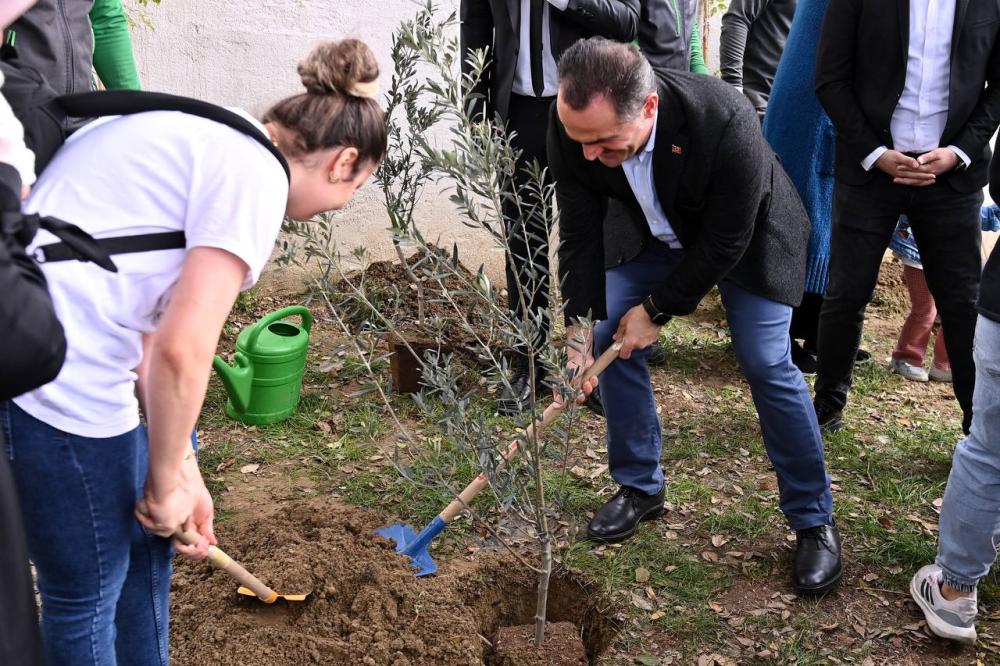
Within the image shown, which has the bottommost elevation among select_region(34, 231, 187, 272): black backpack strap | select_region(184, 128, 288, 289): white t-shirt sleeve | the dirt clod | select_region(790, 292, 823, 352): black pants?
select_region(790, 292, 823, 352): black pants

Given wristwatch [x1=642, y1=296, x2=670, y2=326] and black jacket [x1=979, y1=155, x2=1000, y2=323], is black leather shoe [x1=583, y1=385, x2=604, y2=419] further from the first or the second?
black jacket [x1=979, y1=155, x2=1000, y2=323]

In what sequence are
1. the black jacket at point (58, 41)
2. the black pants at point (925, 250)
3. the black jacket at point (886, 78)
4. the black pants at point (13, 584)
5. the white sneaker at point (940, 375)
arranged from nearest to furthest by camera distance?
1. the black pants at point (13, 584)
2. the black jacket at point (58, 41)
3. the black jacket at point (886, 78)
4. the black pants at point (925, 250)
5. the white sneaker at point (940, 375)

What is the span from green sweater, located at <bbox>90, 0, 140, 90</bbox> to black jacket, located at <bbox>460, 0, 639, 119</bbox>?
133cm

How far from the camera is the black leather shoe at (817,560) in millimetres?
3123

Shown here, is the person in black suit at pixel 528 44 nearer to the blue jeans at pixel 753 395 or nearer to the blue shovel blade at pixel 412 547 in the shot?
the blue jeans at pixel 753 395

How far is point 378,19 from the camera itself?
5.52 m

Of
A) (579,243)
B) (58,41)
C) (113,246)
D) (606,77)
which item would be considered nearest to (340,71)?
(113,246)

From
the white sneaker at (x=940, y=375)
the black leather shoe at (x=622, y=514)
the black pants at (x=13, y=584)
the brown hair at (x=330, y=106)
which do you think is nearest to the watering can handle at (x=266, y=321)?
the black leather shoe at (x=622, y=514)

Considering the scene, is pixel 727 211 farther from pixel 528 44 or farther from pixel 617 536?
pixel 528 44

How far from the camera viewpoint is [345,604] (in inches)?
114

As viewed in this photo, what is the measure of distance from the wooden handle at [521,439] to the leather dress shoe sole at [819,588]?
3.35ft

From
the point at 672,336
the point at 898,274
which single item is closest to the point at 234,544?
the point at 672,336

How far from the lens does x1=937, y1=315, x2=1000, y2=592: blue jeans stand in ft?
8.52

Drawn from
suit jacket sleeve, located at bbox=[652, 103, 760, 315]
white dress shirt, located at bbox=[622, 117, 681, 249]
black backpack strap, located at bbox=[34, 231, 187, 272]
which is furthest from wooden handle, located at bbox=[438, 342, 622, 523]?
black backpack strap, located at bbox=[34, 231, 187, 272]
